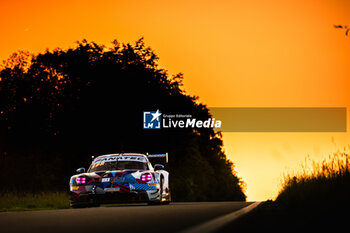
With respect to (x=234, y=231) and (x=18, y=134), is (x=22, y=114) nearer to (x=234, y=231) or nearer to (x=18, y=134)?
(x=18, y=134)

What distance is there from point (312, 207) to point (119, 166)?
28.6ft

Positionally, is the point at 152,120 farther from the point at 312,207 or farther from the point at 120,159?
the point at 312,207

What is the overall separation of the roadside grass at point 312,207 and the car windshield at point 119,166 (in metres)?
4.31

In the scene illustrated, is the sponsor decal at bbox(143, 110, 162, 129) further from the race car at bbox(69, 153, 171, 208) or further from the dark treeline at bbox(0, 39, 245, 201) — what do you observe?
the race car at bbox(69, 153, 171, 208)

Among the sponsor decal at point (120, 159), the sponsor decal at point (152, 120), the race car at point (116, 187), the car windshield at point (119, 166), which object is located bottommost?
the race car at point (116, 187)

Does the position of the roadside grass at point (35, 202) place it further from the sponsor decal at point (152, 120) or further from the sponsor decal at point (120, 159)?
the sponsor decal at point (152, 120)

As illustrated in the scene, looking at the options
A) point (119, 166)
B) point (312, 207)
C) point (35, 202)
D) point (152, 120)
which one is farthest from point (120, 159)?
point (152, 120)

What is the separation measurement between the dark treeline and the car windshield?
2090cm

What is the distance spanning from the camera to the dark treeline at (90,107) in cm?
4338

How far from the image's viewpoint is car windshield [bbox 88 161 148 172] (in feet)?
65.5

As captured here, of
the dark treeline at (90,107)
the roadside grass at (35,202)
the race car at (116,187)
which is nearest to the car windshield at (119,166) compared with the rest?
the race car at (116,187)

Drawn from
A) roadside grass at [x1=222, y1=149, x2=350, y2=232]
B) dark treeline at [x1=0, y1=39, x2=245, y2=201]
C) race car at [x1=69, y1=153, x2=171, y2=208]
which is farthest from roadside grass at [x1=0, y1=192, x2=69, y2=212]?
dark treeline at [x1=0, y1=39, x2=245, y2=201]

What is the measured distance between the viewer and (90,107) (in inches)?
1726

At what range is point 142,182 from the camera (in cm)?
1897
